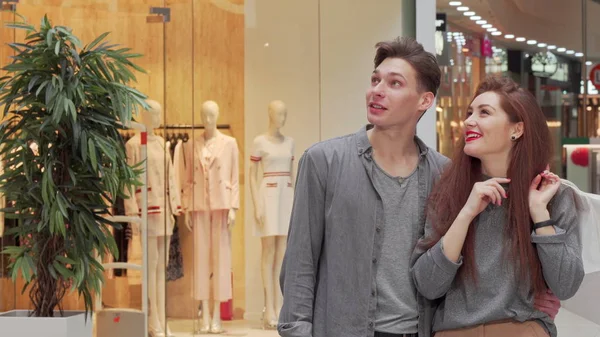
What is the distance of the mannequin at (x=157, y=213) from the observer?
605 cm

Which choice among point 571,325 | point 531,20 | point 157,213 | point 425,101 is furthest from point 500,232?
point 531,20

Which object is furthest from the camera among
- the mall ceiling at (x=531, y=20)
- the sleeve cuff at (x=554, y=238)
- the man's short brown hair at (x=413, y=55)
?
the mall ceiling at (x=531, y=20)

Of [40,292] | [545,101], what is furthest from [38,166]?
[545,101]

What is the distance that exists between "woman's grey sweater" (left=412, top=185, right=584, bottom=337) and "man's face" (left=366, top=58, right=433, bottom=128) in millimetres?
302

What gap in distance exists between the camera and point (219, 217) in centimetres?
641

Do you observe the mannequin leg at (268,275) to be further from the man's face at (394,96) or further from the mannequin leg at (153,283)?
the man's face at (394,96)

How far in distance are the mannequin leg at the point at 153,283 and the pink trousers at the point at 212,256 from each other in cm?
30

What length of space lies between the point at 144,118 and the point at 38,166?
1180 millimetres

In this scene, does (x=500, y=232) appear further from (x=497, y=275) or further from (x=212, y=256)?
(x=212, y=256)

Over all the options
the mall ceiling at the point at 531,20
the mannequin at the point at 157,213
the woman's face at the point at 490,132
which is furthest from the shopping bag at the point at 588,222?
the mall ceiling at the point at 531,20

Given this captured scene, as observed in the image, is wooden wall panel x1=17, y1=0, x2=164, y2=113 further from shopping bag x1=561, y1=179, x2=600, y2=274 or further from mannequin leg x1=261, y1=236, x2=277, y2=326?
shopping bag x1=561, y1=179, x2=600, y2=274

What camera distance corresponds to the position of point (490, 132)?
2389 mm

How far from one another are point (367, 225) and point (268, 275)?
416 centimetres

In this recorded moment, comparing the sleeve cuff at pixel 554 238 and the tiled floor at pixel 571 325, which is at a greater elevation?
the sleeve cuff at pixel 554 238
